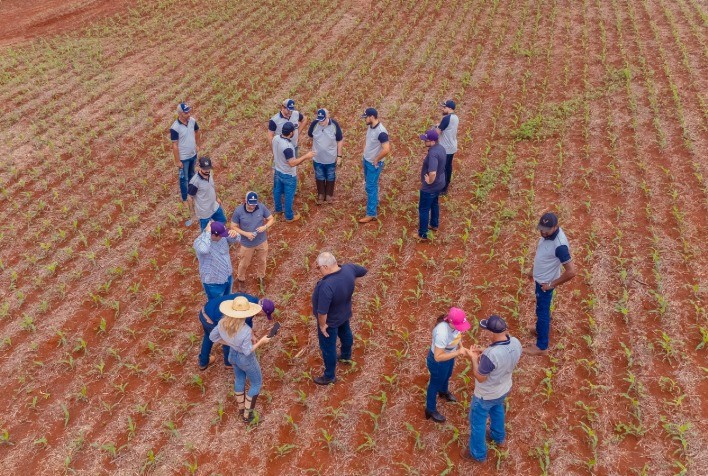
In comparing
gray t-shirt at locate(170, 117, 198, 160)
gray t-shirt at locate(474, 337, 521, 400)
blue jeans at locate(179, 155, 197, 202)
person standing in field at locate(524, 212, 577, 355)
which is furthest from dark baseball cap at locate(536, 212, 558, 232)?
blue jeans at locate(179, 155, 197, 202)

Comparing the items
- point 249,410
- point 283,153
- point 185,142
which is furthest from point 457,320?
point 185,142

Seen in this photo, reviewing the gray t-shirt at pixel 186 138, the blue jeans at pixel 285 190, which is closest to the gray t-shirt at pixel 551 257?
the blue jeans at pixel 285 190

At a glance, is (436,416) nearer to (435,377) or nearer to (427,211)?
(435,377)

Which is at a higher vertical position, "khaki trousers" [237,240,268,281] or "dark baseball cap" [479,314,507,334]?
"dark baseball cap" [479,314,507,334]

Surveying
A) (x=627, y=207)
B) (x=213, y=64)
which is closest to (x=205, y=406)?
(x=627, y=207)

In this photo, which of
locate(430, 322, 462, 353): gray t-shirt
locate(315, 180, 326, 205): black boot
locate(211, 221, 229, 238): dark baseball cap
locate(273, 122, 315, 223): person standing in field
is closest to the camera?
locate(430, 322, 462, 353): gray t-shirt

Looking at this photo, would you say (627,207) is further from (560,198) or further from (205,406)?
(205,406)

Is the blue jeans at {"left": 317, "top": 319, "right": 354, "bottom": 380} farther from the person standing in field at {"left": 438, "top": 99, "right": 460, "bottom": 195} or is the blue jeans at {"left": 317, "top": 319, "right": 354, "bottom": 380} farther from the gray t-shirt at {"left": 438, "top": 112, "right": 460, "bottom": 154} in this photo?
the gray t-shirt at {"left": 438, "top": 112, "right": 460, "bottom": 154}

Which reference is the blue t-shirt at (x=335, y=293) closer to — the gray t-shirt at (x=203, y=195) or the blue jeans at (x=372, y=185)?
the gray t-shirt at (x=203, y=195)
